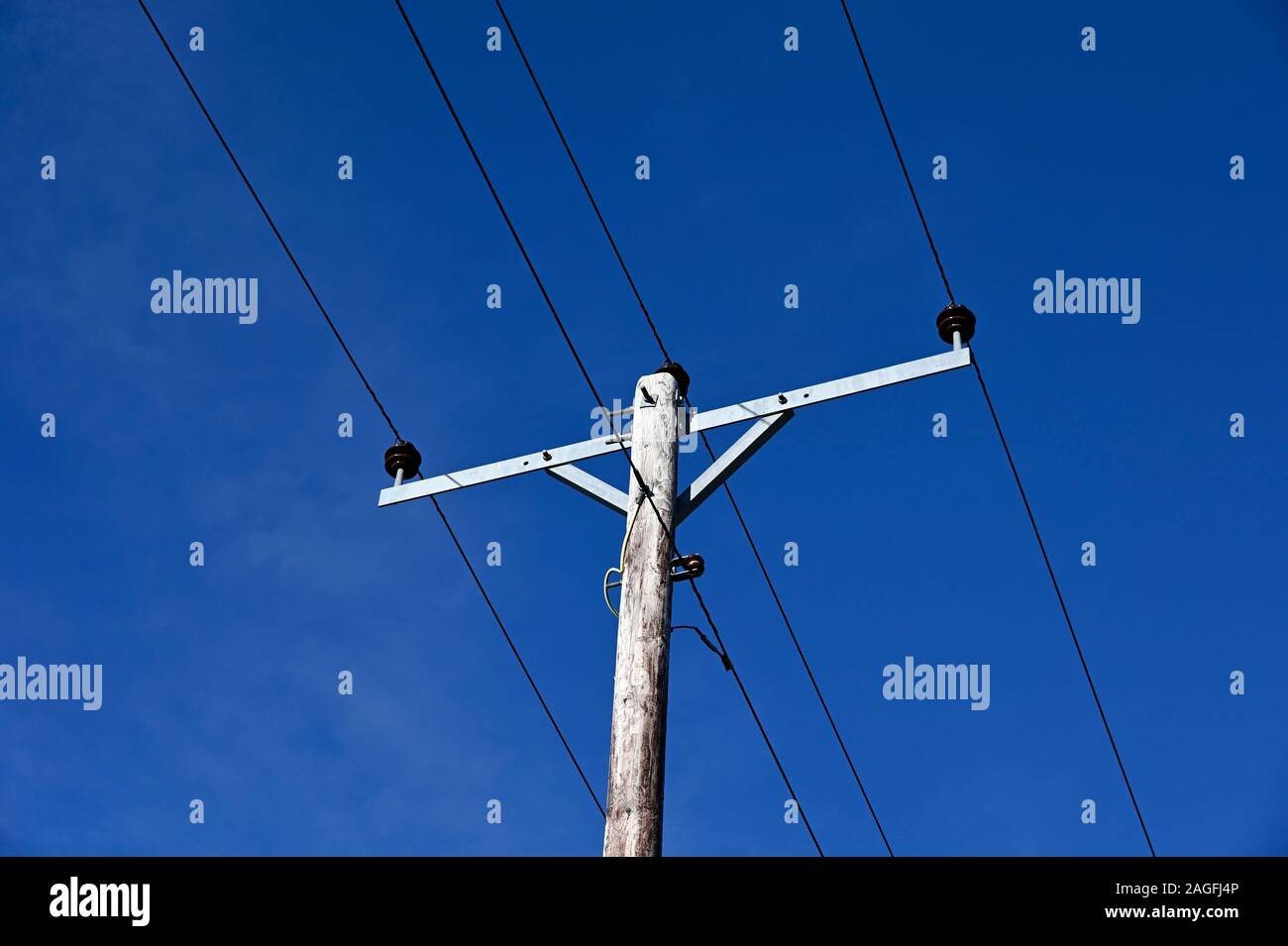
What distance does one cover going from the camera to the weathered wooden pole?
6.70 m

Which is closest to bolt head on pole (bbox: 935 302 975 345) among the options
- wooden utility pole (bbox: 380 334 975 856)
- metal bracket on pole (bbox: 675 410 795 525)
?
wooden utility pole (bbox: 380 334 975 856)

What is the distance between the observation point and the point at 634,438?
8.03 meters

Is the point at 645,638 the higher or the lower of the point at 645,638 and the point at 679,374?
the lower

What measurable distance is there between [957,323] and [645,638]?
108 inches

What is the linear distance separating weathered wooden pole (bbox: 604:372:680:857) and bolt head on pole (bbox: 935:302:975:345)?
1.65 meters

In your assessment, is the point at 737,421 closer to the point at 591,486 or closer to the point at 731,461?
the point at 731,461

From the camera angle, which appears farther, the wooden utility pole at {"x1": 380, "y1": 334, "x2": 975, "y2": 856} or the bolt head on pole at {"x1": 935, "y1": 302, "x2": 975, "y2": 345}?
the bolt head on pole at {"x1": 935, "y1": 302, "x2": 975, "y2": 345}

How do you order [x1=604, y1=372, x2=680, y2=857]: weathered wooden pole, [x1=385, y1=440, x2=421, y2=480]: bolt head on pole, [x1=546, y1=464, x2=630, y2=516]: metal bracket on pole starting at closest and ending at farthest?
[x1=604, y1=372, x2=680, y2=857]: weathered wooden pole, [x1=546, y1=464, x2=630, y2=516]: metal bracket on pole, [x1=385, y1=440, x2=421, y2=480]: bolt head on pole

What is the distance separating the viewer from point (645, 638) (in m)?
7.23

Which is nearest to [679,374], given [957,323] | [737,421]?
[737,421]

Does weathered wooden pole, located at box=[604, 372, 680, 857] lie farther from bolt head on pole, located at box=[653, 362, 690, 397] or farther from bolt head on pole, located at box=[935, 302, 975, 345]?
bolt head on pole, located at box=[935, 302, 975, 345]

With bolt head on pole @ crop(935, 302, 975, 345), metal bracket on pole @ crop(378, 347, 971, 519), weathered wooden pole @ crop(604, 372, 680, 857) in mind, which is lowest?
weathered wooden pole @ crop(604, 372, 680, 857)

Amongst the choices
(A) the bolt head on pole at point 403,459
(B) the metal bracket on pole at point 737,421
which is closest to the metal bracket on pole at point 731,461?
(B) the metal bracket on pole at point 737,421
